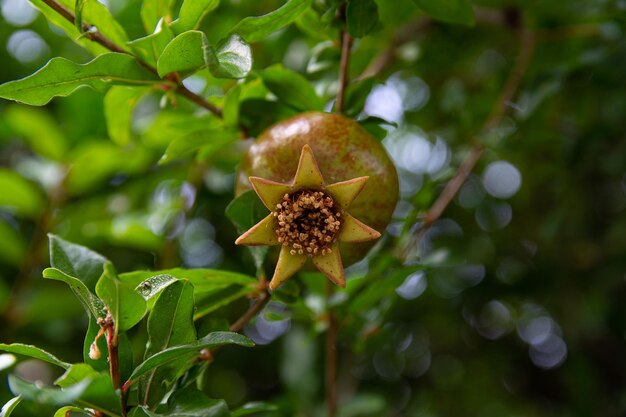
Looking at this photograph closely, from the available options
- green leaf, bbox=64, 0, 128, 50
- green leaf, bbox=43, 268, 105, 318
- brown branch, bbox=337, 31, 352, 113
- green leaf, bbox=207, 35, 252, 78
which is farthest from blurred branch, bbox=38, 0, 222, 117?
green leaf, bbox=43, 268, 105, 318

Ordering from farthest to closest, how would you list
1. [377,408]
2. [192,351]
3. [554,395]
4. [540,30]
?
1. [554,395]
2. [540,30]
3. [377,408]
4. [192,351]

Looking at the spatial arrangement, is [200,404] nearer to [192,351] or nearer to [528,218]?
[192,351]

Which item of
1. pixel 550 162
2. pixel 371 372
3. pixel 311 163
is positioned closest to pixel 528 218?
pixel 550 162

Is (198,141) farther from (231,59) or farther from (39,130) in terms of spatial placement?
(39,130)

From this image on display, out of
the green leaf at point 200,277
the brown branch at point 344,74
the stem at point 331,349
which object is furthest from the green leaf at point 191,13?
the stem at point 331,349

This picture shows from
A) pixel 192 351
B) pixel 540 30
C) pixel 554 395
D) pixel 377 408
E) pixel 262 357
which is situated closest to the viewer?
pixel 192 351

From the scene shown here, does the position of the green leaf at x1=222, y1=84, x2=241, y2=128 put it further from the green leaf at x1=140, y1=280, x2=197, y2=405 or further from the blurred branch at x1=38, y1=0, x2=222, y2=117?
the green leaf at x1=140, y1=280, x2=197, y2=405
